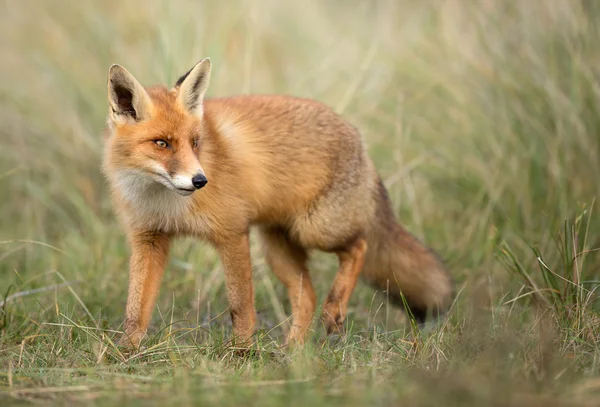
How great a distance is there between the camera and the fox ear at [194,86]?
4.26m

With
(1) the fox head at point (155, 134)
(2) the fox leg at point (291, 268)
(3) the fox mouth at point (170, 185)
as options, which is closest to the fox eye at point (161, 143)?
(1) the fox head at point (155, 134)

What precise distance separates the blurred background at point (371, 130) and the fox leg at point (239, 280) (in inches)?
10.5

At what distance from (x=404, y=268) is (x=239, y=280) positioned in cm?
121

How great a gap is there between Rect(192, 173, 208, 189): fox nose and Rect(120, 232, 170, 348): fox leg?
79cm

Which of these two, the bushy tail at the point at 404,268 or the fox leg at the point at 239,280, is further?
the bushy tail at the point at 404,268

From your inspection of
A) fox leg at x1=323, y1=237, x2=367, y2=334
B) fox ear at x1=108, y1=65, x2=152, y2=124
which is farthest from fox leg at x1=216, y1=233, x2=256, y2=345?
fox ear at x1=108, y1=65, x2=152, y2=124

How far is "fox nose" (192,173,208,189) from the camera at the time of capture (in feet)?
12.6

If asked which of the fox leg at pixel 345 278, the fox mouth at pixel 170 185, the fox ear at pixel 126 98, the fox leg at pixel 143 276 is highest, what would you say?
the fox ear at pixel 126 98

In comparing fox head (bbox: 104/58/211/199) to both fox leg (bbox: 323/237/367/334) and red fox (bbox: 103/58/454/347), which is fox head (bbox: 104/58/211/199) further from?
fox leg (bbox: 323/237/367/334)

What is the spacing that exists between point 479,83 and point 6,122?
15.6 ft

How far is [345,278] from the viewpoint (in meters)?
5.05

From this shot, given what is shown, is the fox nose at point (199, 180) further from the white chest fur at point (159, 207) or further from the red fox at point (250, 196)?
the white chest fur at point (159, 207)

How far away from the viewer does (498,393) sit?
2.52 meters

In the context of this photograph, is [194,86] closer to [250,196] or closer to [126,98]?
[126,98]
